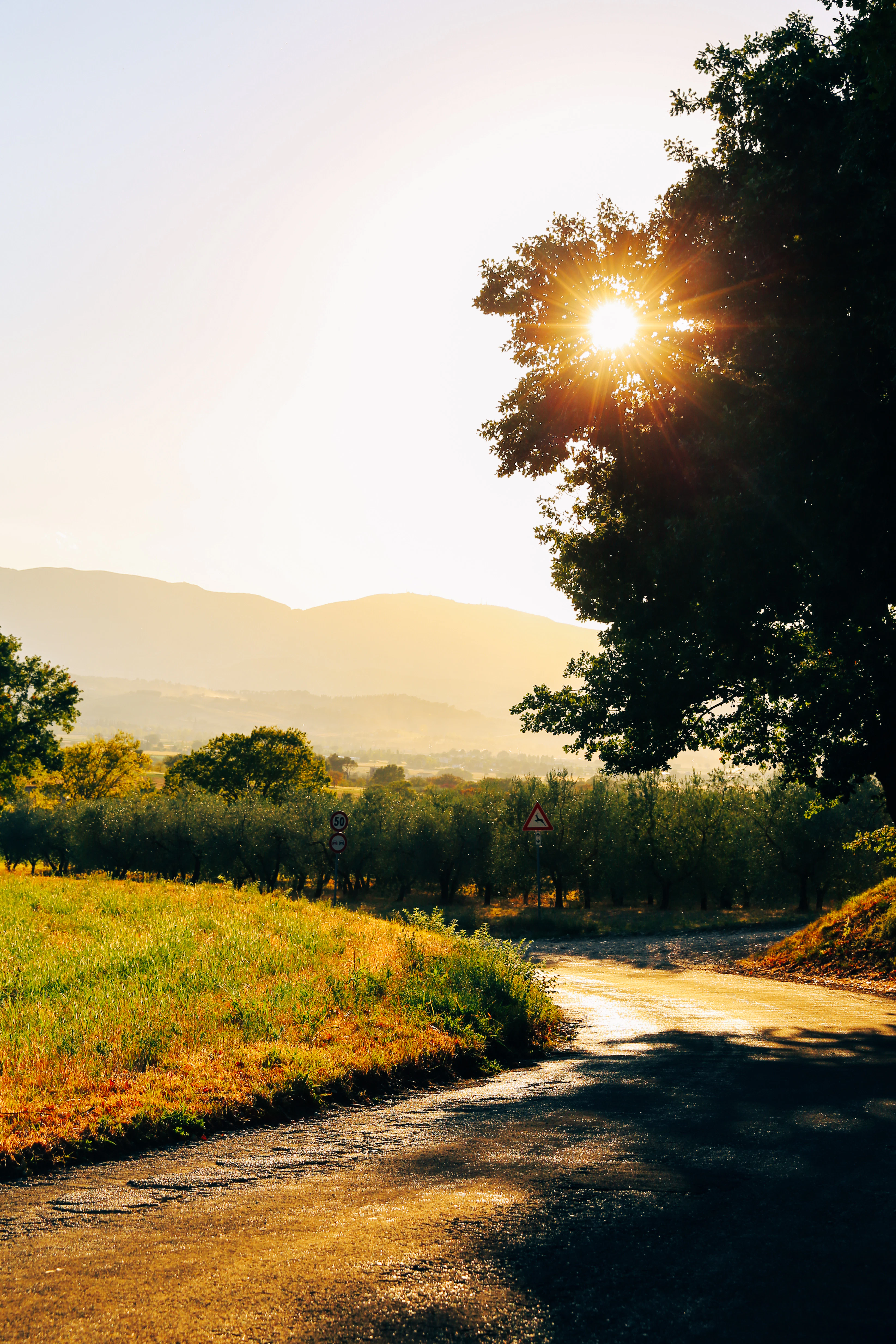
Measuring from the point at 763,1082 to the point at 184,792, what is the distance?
67.4 meters

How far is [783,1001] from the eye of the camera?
14.5 m

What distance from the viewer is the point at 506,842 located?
2122 inches

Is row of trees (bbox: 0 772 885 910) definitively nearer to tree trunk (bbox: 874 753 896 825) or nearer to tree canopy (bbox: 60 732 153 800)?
tree canopy (bbox: 60 732 153 800)

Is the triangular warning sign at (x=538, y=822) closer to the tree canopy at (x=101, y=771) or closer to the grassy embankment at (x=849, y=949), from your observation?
the grassy embankment at (x=849, y=949)

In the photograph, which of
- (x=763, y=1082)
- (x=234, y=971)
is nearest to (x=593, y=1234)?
(x=763, y=1082)

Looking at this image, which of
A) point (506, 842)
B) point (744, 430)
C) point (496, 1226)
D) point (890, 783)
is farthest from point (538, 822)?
point (496, 1226)

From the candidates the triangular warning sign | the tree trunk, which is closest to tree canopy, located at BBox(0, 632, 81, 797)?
the triangular warning sign

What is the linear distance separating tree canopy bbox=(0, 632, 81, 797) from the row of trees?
15184mm

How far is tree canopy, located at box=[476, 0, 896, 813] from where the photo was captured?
10906mm

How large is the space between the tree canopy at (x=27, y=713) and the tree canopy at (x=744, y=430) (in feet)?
98.4

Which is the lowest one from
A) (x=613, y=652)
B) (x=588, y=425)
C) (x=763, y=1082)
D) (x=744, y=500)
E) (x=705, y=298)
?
(x=763, y=1082)

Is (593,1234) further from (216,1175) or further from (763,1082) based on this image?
(763,1082)

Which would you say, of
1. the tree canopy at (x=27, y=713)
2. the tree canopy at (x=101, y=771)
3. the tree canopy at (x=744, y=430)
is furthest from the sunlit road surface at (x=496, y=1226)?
the tree canopy at (x=101, y=771)

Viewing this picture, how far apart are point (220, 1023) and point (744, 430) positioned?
10290mm
